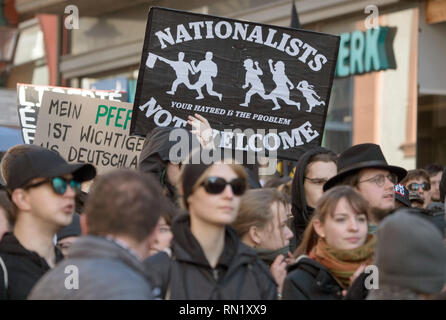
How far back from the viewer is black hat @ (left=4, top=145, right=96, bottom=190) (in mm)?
4770

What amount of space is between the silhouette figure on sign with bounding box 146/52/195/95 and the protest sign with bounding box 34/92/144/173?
1.08 meters

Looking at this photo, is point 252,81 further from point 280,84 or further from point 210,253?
point 210,253

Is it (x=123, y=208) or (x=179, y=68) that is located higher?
(x=179, y=68)

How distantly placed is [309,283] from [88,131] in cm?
350

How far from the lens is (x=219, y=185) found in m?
4.25

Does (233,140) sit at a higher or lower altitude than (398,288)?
higher

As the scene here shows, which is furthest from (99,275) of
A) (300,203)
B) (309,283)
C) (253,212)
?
(300,203)

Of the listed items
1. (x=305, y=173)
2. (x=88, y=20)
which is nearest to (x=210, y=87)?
(x=305, y=173)

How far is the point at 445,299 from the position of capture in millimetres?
3893

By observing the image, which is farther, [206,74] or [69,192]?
[206,74]

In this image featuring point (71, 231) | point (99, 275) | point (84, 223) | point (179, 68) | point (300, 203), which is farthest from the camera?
point (179, 68)
